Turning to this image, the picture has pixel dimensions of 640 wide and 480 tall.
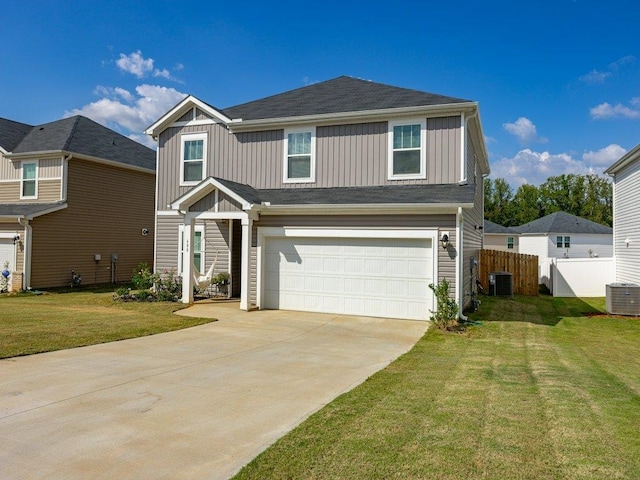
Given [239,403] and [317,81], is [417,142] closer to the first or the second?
[317,81]

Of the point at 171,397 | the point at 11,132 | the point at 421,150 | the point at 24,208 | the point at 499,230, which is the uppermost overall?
the point at 11,132

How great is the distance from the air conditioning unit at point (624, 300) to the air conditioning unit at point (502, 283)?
4.05m

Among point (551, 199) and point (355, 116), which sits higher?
point (551, 199)

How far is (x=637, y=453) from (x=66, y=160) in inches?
790

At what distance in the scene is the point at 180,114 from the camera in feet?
49.6

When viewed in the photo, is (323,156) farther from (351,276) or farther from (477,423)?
(477,423)

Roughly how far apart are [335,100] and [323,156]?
2.11m

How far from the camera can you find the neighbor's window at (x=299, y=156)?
44.9 ft

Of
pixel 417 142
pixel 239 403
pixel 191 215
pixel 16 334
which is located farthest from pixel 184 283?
pixel 239 403

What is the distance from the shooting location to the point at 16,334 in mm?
8703

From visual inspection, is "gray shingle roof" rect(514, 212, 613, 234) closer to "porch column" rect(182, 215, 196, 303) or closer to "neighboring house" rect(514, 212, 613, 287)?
"neighboring house" rect(514, 212, 613, 287)

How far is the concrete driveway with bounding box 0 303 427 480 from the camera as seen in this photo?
3.74 m

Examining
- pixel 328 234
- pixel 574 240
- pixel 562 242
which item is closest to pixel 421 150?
pixel 328 234

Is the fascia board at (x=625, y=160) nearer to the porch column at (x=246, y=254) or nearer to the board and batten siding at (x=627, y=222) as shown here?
the board and batten siding at (x=627, y=222)
